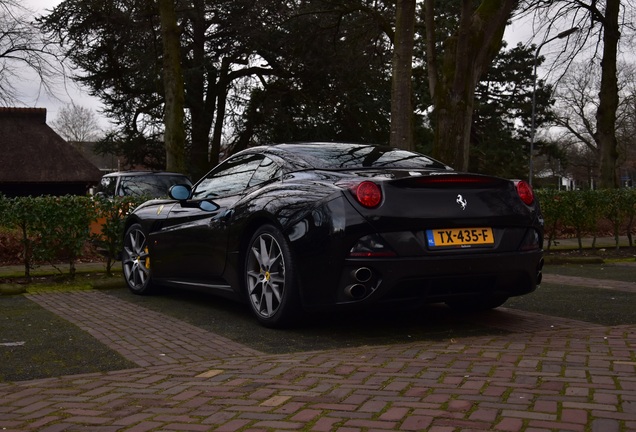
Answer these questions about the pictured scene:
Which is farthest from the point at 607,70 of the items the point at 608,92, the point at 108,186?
the point at 108,186

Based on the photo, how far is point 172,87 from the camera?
17.9 meters

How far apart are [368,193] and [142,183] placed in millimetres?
12152

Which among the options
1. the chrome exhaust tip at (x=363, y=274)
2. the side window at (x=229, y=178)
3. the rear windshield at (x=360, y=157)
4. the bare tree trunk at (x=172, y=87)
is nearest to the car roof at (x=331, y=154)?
the rear windshield at (x=360, y=157)

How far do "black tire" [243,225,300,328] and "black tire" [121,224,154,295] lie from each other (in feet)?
7.32

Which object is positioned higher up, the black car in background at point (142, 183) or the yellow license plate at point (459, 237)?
the black car in background at point (142, 183)

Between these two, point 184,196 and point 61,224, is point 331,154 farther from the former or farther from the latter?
point 61,224

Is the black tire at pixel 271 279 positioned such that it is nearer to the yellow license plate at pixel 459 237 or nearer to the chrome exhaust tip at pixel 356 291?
the chrome exhaust tip at pixel 356 291

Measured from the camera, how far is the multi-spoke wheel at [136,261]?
834cm

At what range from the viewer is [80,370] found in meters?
4.84

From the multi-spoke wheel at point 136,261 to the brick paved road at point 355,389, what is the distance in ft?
8.47

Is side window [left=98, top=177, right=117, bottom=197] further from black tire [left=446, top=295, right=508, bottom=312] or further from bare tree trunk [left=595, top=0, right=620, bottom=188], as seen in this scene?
bare tree trunk [left=595, top=0, right=620, bottom=188]

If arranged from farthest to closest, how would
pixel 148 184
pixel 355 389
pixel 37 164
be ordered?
pixel 37 164
pixel 148 184
pixel 355 389

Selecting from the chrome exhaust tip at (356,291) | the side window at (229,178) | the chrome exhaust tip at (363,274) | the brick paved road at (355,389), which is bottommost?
the brick paved road at (355,389)

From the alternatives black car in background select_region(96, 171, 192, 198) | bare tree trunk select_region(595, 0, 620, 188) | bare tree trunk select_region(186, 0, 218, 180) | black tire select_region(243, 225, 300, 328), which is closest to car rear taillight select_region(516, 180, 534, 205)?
black tire select_region(243, 225, 300, 328)
